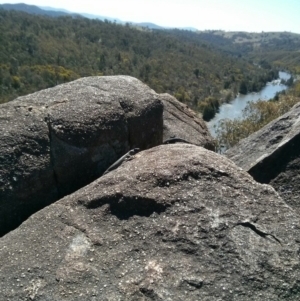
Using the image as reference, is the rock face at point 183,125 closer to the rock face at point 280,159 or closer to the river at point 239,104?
the rock face at point 280,159

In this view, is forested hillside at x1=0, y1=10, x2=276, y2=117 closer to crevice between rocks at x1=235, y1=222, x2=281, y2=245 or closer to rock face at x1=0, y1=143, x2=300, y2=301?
rock face at x1=0, y1=143, x2=300, y2=301

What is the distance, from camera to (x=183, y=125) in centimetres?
1132

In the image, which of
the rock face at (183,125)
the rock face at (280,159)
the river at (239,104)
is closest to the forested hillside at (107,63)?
the river at (239,104)

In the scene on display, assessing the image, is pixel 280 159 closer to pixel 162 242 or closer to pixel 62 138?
pixel 162 242

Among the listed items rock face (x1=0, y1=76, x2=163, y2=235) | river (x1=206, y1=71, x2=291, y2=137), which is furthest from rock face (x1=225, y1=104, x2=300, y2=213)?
river (x1=206, y1=71, x2=291, y2=137)

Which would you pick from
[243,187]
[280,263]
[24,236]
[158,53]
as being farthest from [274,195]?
[158,53]

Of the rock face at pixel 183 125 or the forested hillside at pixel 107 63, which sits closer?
the rock face at pixel 183 125

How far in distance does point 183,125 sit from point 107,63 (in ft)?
387

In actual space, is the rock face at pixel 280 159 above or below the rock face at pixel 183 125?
above

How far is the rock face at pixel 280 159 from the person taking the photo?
8.09 m

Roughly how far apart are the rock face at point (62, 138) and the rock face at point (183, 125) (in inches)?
65.3

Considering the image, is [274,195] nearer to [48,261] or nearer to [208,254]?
[208,254]

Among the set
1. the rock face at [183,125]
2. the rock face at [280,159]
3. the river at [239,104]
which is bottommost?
the river at [239,104]

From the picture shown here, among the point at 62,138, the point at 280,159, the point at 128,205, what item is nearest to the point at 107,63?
the point at 280,159
